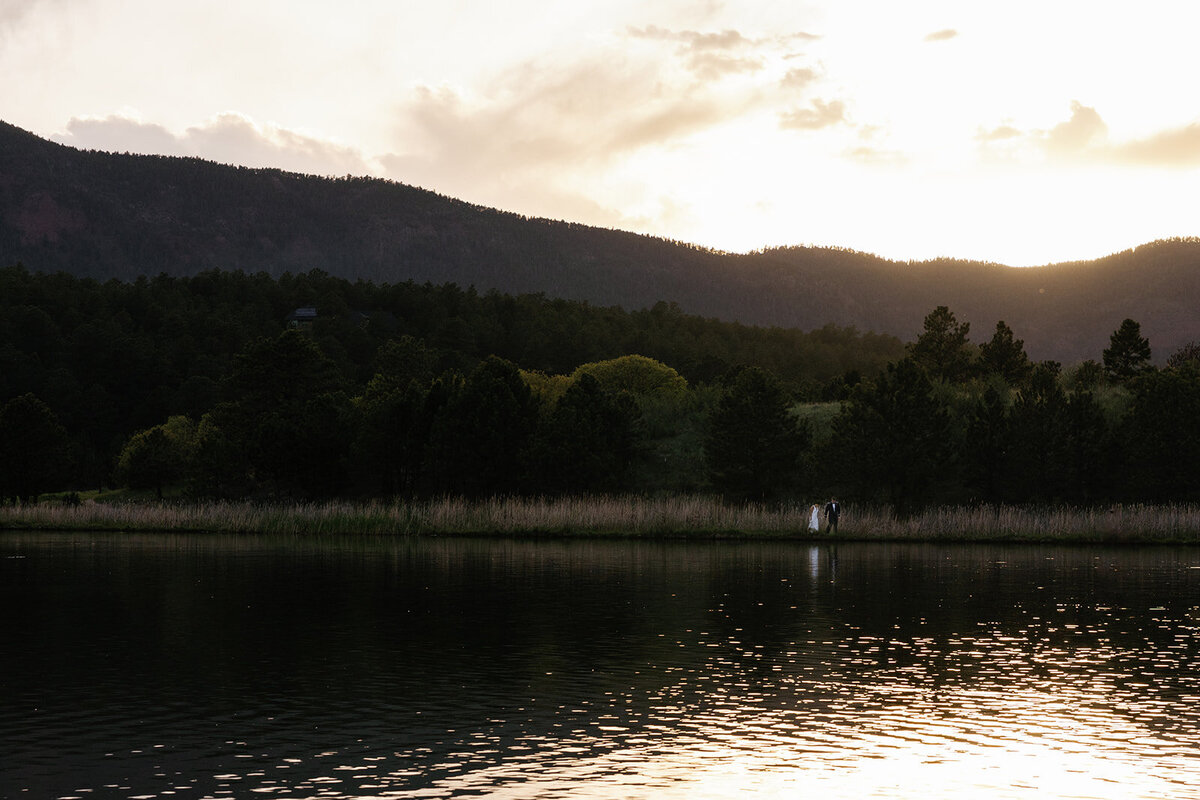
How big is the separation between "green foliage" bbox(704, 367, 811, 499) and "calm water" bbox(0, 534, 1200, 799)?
32.8 metres

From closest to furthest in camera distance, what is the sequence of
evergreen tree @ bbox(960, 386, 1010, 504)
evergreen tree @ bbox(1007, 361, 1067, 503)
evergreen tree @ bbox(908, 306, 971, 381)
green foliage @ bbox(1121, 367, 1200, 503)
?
green foliage @ bbox(1121, 367, 1200, 503) → evergreen tree @ bbox(1007, 361, 1067, 503) → evergreen tree @ bbox(960, 386, 1010, 504) → evergreen tree @ bbox(908, 306, 971, 381)

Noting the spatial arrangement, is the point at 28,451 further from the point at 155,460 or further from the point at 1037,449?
the point at 1037,449

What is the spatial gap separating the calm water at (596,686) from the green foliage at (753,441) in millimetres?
32797

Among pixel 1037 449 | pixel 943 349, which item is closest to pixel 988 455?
pixel 1037 449

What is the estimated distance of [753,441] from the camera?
74.6 meters

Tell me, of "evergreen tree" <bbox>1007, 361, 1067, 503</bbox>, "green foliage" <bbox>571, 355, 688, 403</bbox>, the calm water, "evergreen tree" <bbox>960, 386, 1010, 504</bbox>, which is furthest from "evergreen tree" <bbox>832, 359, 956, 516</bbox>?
"green foliage" <bbox>571, 355, 688, 403</bbox>

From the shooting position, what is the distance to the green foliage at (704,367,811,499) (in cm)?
7475

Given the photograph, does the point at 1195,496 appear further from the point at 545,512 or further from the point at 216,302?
the point at 216,302

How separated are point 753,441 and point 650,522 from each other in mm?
13189

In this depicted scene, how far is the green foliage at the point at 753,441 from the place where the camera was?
74750mm

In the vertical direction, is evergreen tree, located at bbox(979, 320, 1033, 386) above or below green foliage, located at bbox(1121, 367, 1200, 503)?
above

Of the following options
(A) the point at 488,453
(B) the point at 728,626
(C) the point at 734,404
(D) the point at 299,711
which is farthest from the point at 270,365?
(D) the point at 299,711

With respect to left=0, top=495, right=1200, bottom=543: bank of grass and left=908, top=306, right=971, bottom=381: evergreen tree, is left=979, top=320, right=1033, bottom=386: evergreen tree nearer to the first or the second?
left=908, top=306, right=971, bottom=381: evergreen tree

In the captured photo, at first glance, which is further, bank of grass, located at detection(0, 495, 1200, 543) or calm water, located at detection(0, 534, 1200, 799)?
bank of grass, located at detection(0, 495, 1200, 543)
